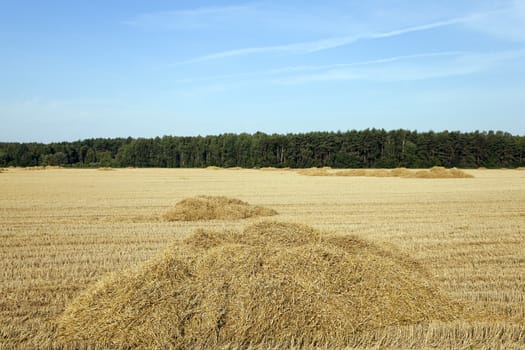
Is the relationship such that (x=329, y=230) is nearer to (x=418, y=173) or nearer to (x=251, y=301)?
A: (x=251, y=301)

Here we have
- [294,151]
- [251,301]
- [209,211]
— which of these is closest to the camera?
[251,301]

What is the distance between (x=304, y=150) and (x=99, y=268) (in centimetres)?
9291

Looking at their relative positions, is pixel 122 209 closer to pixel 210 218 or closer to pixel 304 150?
pixel 210 218

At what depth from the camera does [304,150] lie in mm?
103125

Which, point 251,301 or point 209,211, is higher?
point 251,301

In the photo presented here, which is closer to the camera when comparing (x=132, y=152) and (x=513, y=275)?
(x=513, y=275)

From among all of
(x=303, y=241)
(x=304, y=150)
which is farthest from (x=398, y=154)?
(x=303, y=241)

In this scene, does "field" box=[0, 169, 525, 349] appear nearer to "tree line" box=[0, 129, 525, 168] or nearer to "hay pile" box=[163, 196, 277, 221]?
"hay pile" box=[163, 196, 277, 221]

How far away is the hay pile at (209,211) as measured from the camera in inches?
787

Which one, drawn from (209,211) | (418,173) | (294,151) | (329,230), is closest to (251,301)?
(329,230)

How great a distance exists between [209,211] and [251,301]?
13.6 m

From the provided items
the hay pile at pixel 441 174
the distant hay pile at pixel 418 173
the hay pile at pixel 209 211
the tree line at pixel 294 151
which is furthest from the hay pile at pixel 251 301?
the tree line at pixel 294 151

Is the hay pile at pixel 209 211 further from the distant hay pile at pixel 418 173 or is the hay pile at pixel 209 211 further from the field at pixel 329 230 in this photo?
the distant hay pile at pixel 418 173

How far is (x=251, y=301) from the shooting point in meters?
6.84
